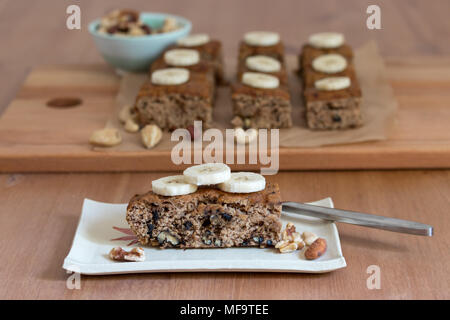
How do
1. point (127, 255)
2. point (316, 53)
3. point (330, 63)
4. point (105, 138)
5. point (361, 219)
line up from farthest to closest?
1. point (316, 53)
2. point (330, 63)
3. point (105, 138)
4. point (361, 219)
5. point (127, 255)

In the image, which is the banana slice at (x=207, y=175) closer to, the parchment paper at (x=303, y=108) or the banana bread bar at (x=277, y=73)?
the parchment paper at (x=303, y=108)

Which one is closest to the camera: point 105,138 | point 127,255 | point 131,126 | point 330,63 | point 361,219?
point 127,255

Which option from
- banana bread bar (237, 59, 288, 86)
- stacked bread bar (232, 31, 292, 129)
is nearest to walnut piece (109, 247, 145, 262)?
stacked bread bar (232, 31, 292, 129)

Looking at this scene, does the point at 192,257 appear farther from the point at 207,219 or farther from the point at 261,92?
the point at 261,92

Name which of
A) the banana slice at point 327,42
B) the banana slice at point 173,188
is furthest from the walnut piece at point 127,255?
the banana slice at point 327,42

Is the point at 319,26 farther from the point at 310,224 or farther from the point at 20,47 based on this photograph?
the point at 310,224

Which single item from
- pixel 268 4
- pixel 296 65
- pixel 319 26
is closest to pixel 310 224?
pixel 296 65

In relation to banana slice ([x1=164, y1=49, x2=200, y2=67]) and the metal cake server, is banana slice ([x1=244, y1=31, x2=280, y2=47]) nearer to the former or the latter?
banana slice ([x1=164, y1=49, x2=200, y2=67])

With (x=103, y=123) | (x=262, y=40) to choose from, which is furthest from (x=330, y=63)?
(x=103, y=123)

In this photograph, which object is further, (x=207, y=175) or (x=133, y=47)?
(x=133, y=47)
